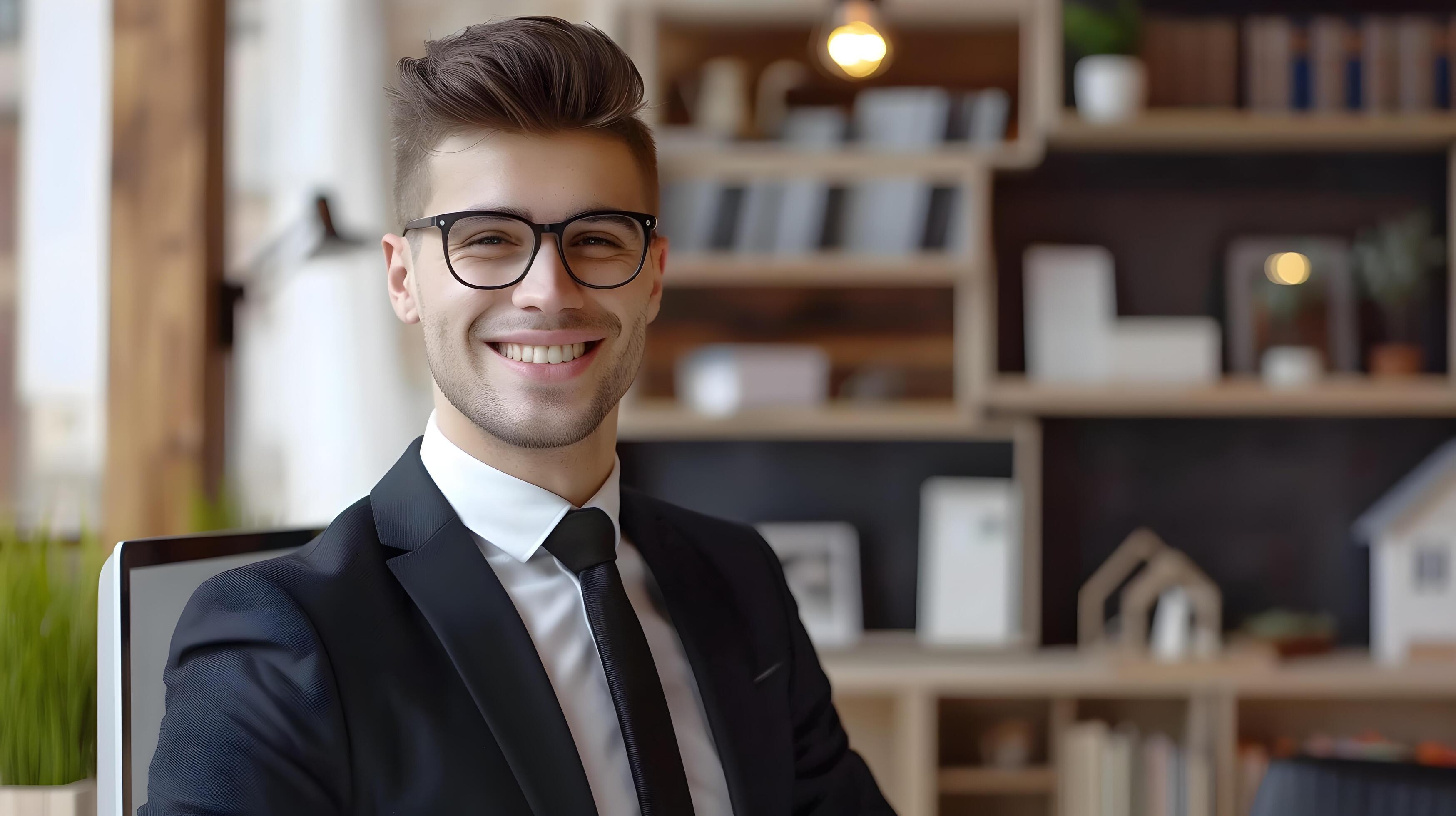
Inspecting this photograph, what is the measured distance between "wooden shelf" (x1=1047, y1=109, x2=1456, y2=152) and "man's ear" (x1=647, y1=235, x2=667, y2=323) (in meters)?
1.96

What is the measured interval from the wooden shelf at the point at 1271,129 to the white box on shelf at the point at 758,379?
0.82m

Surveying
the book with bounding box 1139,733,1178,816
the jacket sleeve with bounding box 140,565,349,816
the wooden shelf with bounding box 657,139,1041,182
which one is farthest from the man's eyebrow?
the book with bounding box 1139,733,1178,816

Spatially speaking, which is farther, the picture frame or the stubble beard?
the picture frame

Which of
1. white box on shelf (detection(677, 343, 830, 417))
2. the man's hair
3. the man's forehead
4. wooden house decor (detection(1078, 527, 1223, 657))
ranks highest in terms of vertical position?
the man's hair

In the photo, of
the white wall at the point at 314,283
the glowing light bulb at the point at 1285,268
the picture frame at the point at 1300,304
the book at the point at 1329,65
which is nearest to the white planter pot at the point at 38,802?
the white wall at the point at 314,283

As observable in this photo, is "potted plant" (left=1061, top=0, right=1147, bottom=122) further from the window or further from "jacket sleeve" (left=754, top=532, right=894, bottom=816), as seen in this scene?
"jacket sleeve" (left=754, top=532, right=894, bottom=816)

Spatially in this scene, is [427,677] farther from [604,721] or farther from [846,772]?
[846,772]

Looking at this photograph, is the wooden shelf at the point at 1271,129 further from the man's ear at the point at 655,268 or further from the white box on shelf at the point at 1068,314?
the man's ear at the point at 655,268

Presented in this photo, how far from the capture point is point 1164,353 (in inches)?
117

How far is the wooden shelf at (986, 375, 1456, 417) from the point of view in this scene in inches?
113

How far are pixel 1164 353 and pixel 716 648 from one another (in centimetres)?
212

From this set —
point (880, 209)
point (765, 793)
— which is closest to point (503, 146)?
point (765, 793)

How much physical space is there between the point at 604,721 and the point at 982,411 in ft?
6.77

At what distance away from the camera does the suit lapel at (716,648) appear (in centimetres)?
112
